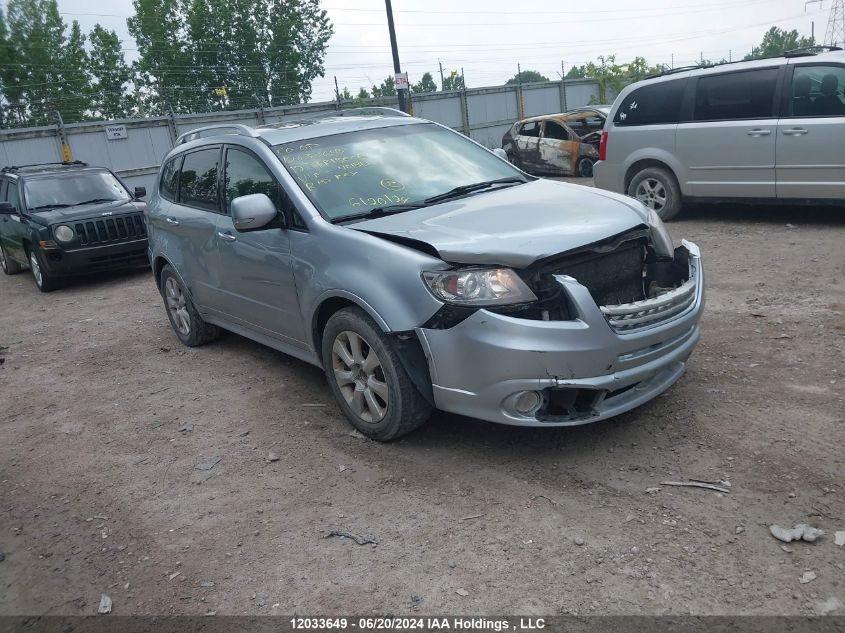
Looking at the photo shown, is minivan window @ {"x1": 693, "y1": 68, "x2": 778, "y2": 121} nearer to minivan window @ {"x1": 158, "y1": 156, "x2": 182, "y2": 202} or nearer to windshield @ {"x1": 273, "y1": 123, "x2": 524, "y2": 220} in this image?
windshield @ {"x1": 273, "y1": 123, "x2": 524, "y2": 220}

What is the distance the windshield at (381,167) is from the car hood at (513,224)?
0.82 ft

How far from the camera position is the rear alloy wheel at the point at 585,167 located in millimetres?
15492

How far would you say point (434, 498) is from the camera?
11.7 feet

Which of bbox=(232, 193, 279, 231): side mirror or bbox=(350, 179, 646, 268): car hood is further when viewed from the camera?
bbox=(232, 193, 279, 231): side mirror

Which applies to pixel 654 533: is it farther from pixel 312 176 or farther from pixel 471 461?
pixel 312 176

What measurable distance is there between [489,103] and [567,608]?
2708cm

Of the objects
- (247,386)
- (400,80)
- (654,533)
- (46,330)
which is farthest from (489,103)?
(654,533)

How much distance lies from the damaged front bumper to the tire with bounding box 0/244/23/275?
431 inches

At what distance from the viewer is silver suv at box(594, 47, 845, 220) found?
308 inches

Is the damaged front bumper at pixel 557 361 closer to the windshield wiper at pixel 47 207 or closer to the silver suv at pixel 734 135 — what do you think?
the silver suv at pixel 734 135

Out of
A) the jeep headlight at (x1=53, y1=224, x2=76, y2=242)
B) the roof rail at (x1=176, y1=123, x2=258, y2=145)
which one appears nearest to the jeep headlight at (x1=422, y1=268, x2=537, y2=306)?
the roof rail at (x1=176, y1=123, x2=258, y2=145)

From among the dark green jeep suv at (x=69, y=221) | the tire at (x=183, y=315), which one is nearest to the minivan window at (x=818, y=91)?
the tire at (x=183, y=315)

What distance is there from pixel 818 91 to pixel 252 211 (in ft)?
21.6

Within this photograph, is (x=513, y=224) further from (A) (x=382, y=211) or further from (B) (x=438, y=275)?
(A) (x=382, y=211)
